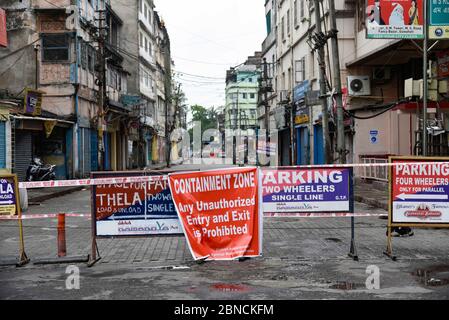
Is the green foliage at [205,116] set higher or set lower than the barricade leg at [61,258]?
higher

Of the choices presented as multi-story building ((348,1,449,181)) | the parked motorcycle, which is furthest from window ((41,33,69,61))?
multi-story building ((348,1,449,181))

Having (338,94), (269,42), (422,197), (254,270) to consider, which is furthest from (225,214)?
(269,42)

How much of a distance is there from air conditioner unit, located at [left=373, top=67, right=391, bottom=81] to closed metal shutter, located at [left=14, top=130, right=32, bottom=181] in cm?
1625

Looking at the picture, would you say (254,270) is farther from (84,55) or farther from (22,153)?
(84,55)

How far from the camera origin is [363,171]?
23531 mm

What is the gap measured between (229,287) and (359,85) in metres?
19.7

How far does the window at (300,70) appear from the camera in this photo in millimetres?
34625

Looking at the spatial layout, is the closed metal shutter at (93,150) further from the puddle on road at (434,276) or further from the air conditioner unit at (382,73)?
the puddle on road at (434,276)

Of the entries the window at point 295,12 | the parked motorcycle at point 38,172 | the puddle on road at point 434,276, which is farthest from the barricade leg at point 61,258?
the window at point 295,12

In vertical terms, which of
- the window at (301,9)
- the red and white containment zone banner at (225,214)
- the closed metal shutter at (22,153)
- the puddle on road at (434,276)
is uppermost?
the window at (301,9)

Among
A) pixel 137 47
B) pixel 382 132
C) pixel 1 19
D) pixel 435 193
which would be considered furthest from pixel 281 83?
pixel 435 193

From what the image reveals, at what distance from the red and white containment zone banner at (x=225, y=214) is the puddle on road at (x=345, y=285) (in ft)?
5.49

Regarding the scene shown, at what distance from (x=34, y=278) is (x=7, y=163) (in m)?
17.2

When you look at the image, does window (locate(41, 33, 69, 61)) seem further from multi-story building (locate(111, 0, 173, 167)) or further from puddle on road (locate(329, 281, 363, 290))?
puddle on road (locate(329, 281, 363, 290))
